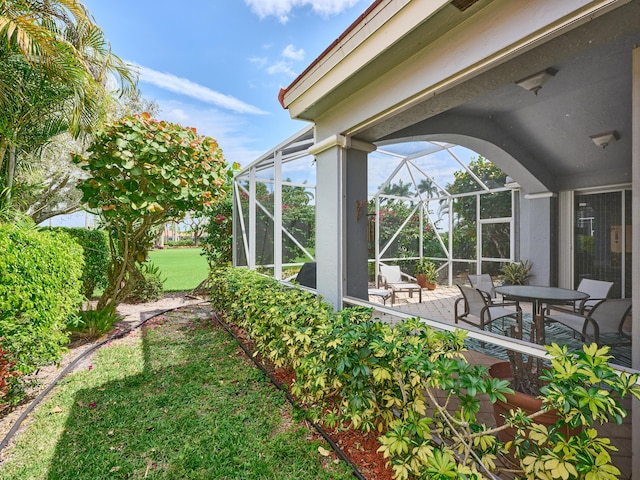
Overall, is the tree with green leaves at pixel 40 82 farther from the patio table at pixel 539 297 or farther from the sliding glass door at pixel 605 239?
the patio table at pixel 539 297

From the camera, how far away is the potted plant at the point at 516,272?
3.99 m

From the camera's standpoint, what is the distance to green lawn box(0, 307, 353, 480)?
2.47 m

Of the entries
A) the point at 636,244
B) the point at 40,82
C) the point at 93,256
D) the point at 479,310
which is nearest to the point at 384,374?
the point at 636,244

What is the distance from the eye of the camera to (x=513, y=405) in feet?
6.77

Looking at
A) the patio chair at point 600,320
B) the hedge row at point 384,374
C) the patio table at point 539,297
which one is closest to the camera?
the hedge row at point 384,374

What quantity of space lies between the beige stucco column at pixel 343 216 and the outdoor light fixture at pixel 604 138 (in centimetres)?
221

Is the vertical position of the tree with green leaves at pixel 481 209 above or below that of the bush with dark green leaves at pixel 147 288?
above

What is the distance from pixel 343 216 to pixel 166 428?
3026mm

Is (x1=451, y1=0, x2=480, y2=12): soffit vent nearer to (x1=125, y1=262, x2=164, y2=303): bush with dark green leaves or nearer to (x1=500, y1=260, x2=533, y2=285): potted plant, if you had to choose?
(x1=500, y1=260, x2=533, y2=285): potted plant

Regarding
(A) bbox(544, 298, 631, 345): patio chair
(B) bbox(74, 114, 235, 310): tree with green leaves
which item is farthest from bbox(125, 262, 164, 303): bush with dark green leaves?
(A) bbox(544, 298, 631, 345): patio chair

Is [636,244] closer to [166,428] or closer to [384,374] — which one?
[384,374]

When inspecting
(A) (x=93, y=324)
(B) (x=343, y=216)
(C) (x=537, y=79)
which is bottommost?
(A) (x=93, y=324)

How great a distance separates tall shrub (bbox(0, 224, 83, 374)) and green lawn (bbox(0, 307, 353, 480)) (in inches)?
26.8

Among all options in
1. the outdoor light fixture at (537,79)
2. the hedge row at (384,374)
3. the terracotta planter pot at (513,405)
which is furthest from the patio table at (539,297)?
the outdoor light fixture at (537,79)
